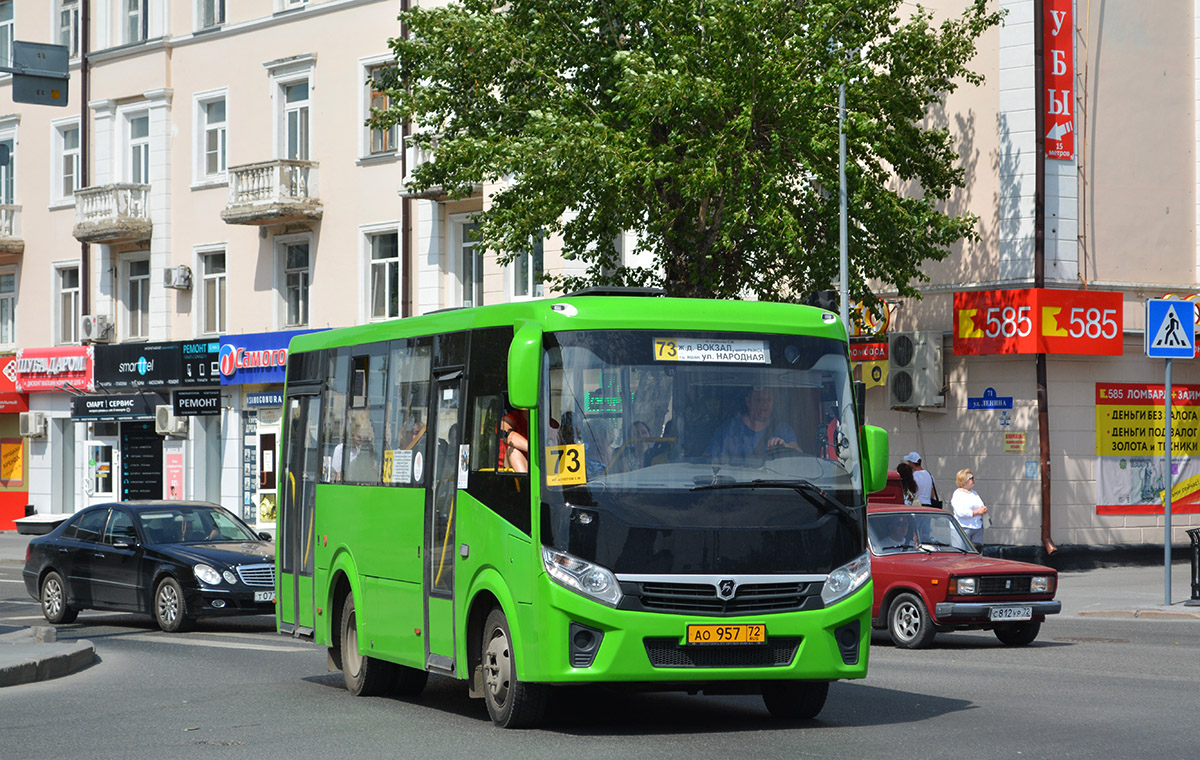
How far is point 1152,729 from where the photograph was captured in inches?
411

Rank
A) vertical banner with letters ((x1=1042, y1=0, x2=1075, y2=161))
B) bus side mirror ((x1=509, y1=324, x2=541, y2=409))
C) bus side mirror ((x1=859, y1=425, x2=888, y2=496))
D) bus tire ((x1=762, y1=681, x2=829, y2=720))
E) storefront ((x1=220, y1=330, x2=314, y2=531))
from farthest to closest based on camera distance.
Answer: storefront ((x1=220, y1=330, x2=314, y2=531)), vertical banner with letters ((x1=1042, y1=0, x2=1075, y2=161)), bus tire ((x1=762, y1=681, x2=829, y2=720)), bus side mirror ((x1=859, y1=425, x2=888, y2=496)), bus side mirror ((x1=509, y1=324, x2=541, y2=409))

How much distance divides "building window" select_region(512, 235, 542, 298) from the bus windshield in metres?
22.7

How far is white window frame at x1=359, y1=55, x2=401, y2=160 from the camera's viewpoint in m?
35.8

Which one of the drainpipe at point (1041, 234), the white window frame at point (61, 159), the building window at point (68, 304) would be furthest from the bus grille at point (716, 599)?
the white window frame at point (61, 159)

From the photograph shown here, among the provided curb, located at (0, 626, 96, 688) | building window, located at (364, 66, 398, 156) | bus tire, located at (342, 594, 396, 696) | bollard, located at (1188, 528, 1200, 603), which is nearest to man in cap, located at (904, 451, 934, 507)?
bollard, located at (1188, 528, 1200, 603)

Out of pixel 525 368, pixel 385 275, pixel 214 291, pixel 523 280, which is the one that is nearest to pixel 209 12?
pixel 214 291

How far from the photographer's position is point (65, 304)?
44.4 m

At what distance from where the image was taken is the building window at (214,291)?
131 ft

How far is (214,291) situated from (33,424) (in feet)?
25.2

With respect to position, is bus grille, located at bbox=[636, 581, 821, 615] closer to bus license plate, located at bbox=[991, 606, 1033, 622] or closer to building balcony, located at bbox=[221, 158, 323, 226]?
bus license plate, located at bbox=[991, 606, 1033, 622]

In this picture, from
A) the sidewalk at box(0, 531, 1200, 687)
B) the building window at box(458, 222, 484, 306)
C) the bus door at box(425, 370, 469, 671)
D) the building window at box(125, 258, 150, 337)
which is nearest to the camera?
the bus door at box(425, 370, 469, 671)

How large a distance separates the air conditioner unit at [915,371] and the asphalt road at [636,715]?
1176 centimetres

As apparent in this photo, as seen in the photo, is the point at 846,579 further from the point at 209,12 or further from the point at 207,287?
the point at 209,12

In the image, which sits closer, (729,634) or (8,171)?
(729,634)
